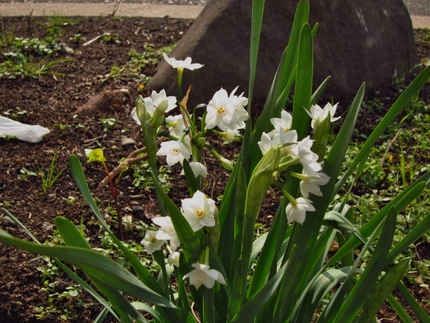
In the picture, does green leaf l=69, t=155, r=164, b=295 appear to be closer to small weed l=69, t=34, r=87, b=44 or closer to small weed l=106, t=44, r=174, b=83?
small weed l=106, t=44, r=174, b=83

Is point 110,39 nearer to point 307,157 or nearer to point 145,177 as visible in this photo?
point 145,177

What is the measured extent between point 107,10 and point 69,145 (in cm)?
192

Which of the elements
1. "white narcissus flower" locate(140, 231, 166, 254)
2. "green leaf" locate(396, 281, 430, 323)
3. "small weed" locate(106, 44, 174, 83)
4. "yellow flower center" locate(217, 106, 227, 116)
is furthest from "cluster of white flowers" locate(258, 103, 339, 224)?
"small weed" locate(106, 44, 174, 83)

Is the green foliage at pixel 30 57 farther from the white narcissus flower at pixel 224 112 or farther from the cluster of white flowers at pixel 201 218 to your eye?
the cluster of white flowers at pixel 201 218

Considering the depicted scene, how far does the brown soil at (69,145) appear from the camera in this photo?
2.49 m

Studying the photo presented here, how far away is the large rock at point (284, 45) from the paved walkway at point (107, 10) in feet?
3.39

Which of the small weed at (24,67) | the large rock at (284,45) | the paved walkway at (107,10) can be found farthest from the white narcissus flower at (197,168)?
the paved walkway at (107,10)

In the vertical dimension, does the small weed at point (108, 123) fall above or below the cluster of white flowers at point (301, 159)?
below

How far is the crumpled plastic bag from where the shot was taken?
A: 3328 mm

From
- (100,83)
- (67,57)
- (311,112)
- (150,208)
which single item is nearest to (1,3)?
(67,57)

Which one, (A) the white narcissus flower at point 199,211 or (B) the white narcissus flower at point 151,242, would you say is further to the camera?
(B) the white narcissus flower at point 151,242

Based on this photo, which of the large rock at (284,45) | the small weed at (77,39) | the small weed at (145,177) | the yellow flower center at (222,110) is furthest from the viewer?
the small weed at (77,39)

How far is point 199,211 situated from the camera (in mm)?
1382

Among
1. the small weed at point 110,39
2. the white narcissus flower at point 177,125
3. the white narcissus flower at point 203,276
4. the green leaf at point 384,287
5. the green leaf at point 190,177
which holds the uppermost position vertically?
the white narcissus flower at point 177,125
